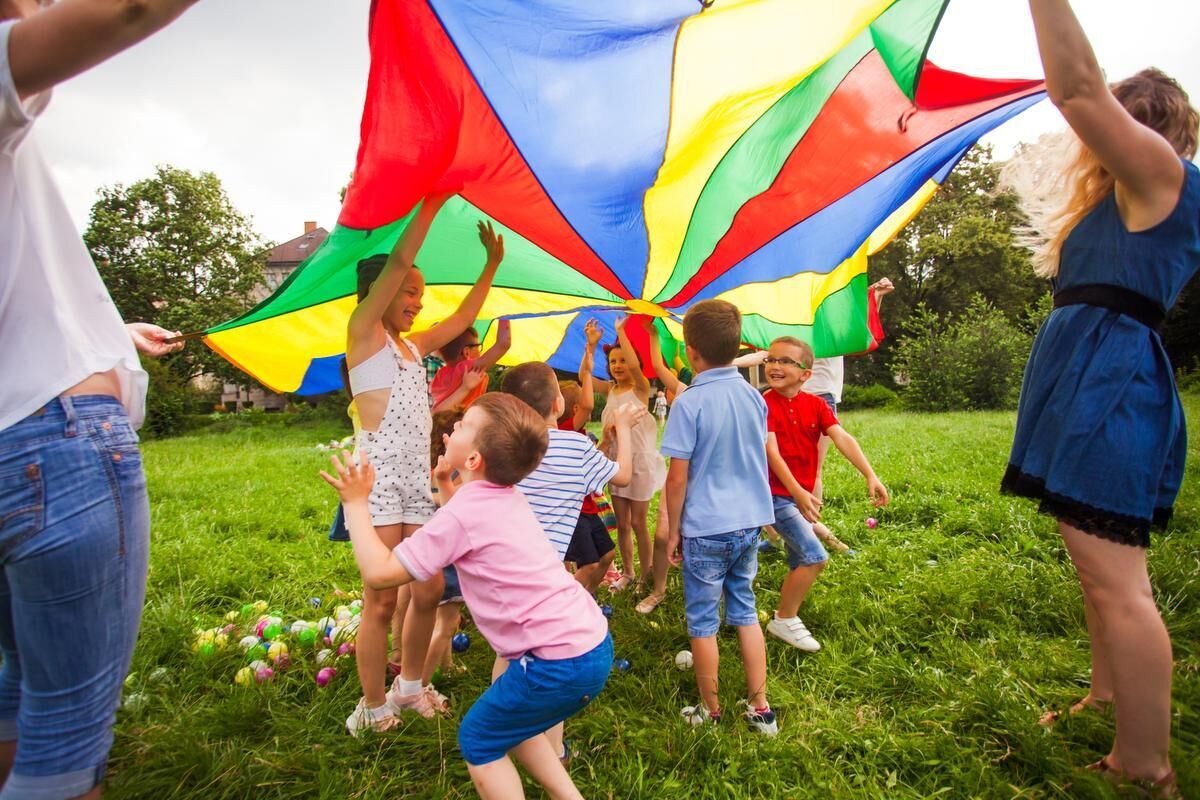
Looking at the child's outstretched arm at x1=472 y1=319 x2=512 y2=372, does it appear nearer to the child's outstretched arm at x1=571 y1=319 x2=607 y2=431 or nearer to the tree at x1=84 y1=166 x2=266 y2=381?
the child's outstretched arm at x1=571 y1=319 x2=607 y2=431

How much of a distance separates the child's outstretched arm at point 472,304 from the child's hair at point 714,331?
32.0 inches

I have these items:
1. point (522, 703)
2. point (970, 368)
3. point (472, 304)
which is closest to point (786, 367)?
point (472, 304)

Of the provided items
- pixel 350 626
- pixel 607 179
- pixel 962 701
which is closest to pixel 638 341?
pixel 607 179

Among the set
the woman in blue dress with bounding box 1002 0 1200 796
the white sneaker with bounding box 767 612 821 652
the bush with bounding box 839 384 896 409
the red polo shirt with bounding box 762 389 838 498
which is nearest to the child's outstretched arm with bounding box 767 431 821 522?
the red polo shirt with bounding box 762 389 838 498

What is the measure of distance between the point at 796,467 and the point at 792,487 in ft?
1.47

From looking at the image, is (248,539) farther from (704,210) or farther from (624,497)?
(704,210)

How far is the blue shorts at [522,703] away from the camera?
1.60 meters

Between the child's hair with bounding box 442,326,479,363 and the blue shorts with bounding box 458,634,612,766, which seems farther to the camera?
the child's hair with bounding box 442,326,479,363

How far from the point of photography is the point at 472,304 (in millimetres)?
2621

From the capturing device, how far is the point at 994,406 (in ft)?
49.9

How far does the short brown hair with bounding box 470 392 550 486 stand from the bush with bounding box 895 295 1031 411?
15.9 meters

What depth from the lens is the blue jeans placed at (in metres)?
1.02

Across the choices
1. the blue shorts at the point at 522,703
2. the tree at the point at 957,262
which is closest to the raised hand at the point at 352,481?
the blue shorts at the point at 522,703

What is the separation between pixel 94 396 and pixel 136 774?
162 centimetres
